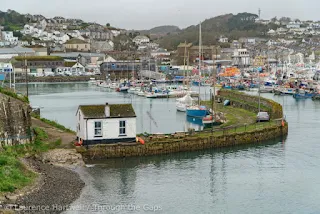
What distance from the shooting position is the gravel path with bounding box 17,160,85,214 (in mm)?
16625

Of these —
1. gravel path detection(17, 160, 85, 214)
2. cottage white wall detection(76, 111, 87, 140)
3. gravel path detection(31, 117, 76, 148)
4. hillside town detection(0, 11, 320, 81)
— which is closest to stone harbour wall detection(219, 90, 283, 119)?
hillside town detection(0, 11, 320, 81)

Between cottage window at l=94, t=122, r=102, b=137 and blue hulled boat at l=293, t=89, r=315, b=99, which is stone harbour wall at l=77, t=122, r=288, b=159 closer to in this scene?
cottage window at l=94, t=122, r=102, b=137

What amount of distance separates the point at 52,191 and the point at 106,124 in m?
6.27

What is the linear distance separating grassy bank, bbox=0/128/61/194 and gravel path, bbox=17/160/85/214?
510mm

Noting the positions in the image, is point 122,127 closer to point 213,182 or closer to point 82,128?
point 82,128

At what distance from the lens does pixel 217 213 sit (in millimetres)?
17719

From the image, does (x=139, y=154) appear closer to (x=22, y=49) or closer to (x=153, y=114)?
(x=153, y=114)

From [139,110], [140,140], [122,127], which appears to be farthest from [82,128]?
[139,110]

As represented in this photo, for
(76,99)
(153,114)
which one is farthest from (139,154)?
(76,99)

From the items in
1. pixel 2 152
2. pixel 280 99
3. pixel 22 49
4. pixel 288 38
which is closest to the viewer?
pixel 2 152

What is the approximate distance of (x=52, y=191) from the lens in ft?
59.4

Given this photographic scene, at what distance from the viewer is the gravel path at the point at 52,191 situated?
16625mm

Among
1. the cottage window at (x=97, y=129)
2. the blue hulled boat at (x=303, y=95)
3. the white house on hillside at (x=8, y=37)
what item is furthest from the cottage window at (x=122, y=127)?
the white house on hillside at (x=8, y=37)

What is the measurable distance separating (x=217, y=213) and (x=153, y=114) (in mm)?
24523
